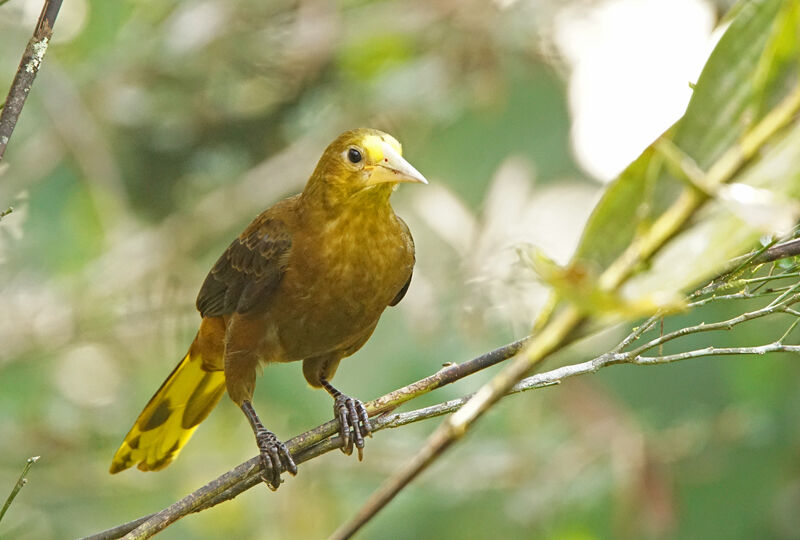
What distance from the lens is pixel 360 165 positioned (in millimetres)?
3334

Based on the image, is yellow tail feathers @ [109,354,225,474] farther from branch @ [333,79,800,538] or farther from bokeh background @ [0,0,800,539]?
branch @ [333,79,800,538]

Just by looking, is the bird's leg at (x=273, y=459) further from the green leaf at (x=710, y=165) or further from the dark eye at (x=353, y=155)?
the green leaf at (x=710, y=165)

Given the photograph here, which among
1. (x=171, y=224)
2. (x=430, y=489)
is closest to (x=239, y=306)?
(x=430, y=489)

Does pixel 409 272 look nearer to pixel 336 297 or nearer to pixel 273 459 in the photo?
pixel 336 297

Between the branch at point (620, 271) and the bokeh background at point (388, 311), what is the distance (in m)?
4.16

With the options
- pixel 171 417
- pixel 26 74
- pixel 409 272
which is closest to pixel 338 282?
pixel 409 272

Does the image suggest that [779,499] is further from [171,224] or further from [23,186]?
[23,186]

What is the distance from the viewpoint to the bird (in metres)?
3.20

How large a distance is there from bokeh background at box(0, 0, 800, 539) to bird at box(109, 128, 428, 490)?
1.80 metres

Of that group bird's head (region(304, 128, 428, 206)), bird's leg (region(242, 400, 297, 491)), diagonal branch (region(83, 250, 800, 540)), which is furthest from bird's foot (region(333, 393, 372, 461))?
diagonal branch (region(83, 250, 800, 540))

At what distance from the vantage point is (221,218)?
6602 mm

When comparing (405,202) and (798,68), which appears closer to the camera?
(798,68)

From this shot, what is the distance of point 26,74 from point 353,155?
1.78 m

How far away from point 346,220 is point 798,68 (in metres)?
2.48
